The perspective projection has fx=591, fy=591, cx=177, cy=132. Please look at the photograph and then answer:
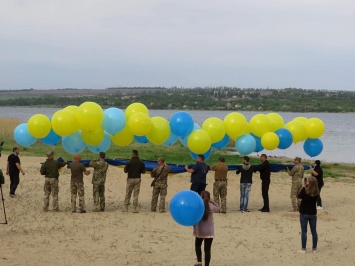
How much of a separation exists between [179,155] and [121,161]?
13.4m

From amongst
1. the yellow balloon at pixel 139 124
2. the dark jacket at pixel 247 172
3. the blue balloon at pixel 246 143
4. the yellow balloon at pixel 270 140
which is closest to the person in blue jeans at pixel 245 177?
the dark jacket at pixel 247 172

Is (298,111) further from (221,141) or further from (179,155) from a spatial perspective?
(221,141)

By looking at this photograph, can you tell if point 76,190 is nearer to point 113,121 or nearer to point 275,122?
point 113,121

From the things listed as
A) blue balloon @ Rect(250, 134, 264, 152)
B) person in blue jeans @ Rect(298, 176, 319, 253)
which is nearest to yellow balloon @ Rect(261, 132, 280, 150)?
blue balloon @ Rect(250, 134, 264, 152)

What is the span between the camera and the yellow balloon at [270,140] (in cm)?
1581

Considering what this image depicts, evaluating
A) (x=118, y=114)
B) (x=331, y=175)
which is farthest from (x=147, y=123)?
(x=331, y=175)

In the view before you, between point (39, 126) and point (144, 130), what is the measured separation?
2.58 metres

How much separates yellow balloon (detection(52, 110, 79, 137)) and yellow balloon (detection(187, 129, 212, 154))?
2926 millimetres

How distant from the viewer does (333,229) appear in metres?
14.1

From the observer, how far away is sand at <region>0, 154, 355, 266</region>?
11.0 m

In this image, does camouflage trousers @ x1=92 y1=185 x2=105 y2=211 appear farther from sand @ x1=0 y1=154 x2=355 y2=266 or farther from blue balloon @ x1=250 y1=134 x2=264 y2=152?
blue balloon @ x1=250 y1=134 x2=264 y2=152

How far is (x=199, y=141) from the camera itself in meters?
15.0

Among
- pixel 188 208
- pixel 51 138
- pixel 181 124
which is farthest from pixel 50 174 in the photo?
pixel 188 208

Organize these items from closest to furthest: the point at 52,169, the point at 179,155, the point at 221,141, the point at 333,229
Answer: the point at 333,229 < the point at 52,169 < the point at 221,141 < the point at 179,155
